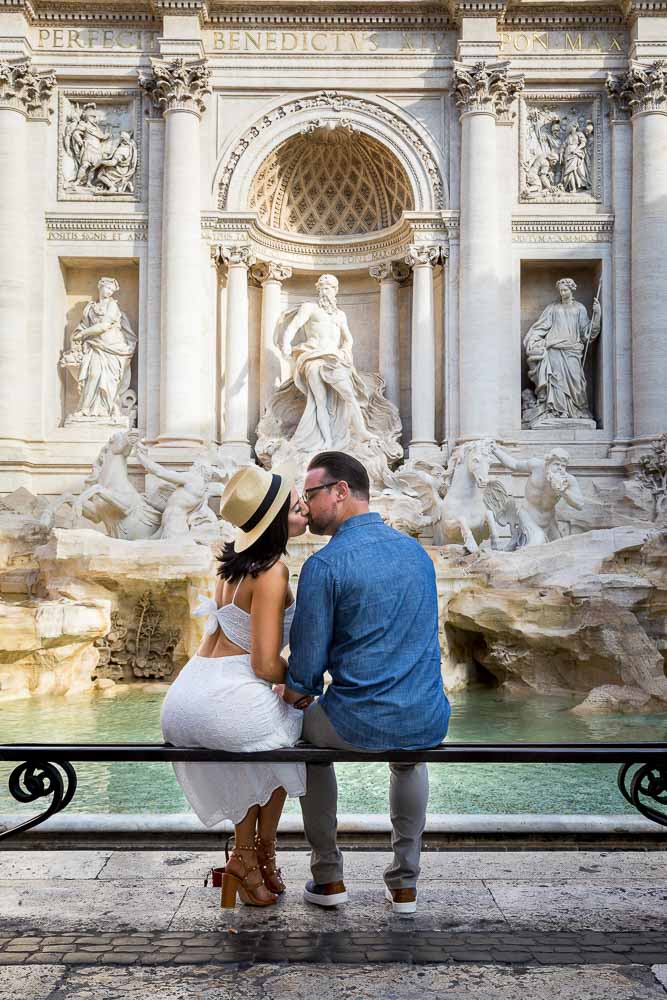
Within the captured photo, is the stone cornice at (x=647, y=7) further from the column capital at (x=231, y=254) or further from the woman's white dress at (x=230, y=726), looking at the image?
the woman's white dress at (x=230, y=726)

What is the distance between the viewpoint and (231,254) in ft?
56.3

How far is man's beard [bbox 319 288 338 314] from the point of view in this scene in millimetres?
17078

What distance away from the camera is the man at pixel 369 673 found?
128 inches

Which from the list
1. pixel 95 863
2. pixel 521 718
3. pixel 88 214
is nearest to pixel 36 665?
pixel 521 718

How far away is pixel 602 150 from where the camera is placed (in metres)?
17.4

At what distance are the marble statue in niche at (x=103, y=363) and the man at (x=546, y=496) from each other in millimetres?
7743

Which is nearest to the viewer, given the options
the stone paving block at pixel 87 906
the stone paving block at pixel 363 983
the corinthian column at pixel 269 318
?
the stone paving block at pixel 363 983

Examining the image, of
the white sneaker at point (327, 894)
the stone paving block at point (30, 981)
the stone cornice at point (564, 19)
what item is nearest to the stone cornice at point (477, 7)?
the stone cornice at point (564, 19)

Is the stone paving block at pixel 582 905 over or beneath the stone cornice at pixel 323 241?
beneath

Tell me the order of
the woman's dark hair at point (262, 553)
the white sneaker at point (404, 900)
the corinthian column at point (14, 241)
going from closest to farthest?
the white sneaker at point (404, 900) < the woman's dark hair at point (262, 553) < the corinthian column at point (14, 241)

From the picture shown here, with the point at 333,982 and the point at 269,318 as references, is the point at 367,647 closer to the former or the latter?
the point at 333,982

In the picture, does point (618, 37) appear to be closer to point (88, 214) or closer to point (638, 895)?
point (88, 214)

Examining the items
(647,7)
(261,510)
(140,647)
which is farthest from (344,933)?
(647,7)

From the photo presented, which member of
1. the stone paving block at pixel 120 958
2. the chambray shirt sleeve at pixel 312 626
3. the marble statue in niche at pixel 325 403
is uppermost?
the marble statue in niche at pixel 325 403
